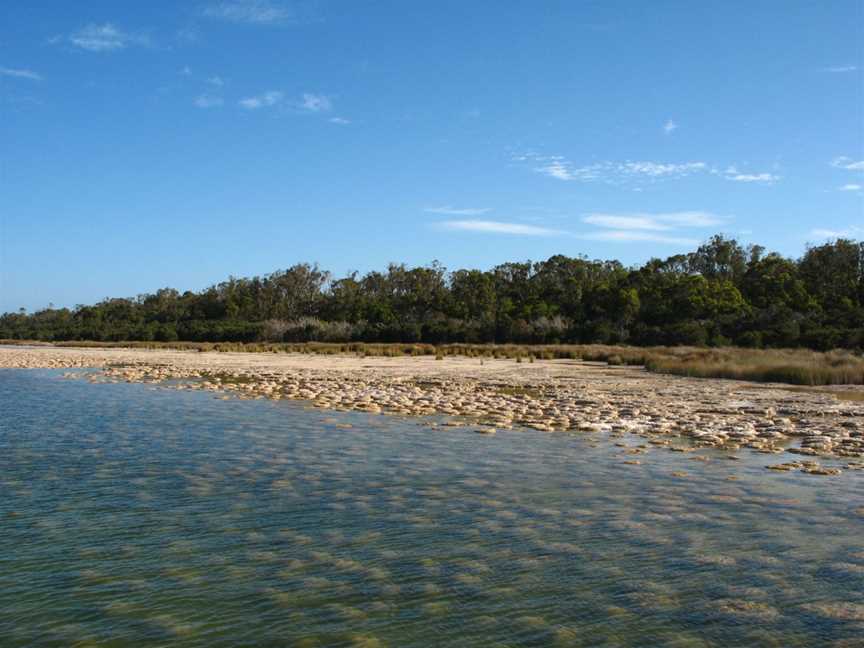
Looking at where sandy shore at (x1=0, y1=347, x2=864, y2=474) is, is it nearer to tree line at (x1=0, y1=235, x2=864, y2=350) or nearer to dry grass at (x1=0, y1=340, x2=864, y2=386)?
dry grass at (x1=0, y1=340, x2=864, y2=386)

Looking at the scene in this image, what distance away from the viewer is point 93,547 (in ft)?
24.5

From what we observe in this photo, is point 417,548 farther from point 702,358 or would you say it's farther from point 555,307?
point 555,307

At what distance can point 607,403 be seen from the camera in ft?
69.8

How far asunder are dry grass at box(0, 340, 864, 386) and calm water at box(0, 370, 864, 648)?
20752mm

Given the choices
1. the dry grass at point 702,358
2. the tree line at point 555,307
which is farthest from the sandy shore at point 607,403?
the tree line at point 555,307

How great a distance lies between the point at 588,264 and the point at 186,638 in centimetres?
11103

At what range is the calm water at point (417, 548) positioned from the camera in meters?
5.74

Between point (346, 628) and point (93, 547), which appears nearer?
point (346, 628)

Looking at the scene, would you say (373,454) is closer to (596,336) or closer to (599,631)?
(599,631)

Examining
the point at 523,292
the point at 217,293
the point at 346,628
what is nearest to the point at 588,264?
the point at 523,292

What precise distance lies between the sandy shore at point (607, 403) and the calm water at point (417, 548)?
214 cm

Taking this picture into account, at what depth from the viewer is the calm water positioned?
5.74 m

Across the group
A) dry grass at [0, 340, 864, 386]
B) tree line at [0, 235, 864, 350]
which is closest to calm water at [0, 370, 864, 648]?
dry grass at [0, 340, 864, 386]

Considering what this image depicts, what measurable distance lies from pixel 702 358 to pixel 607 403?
22.6m
